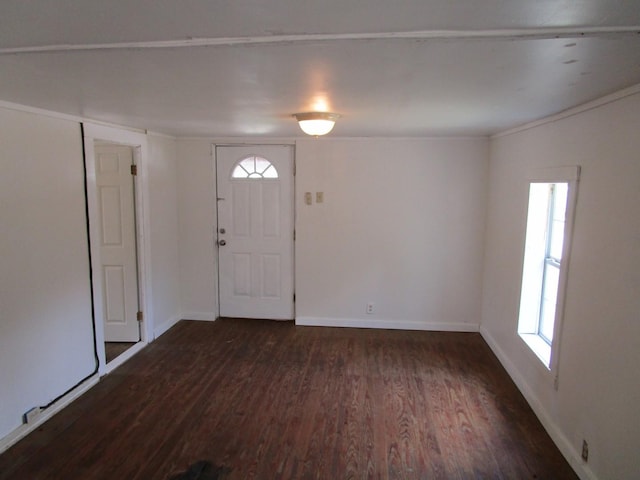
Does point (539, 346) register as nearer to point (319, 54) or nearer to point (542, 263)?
point (542, 263)

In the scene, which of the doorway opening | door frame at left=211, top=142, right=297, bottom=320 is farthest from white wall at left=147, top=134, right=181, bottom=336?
door frame at left=211, top=142, right=297, bottom=320

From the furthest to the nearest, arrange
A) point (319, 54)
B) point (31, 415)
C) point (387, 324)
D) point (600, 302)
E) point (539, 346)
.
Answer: point (387, 324)
point (539, 346)
point (31, 415)
point (600, 302)
point (319, 54)

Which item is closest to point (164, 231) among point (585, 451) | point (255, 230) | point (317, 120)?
point (255, 230)

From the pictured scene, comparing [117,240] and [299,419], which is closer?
[299,419]

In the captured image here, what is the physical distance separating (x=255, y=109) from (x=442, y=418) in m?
2.57

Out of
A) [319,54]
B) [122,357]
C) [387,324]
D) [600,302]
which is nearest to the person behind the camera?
[319,54]

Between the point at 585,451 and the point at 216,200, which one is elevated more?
the point at 216,200

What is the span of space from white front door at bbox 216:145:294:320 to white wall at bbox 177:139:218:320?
0.11 metres

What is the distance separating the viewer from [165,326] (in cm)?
451

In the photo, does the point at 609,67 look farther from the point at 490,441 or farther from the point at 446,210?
the point at 446,210

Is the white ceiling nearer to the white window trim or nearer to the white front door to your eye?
the white window trim

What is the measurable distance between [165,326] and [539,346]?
12.3ft

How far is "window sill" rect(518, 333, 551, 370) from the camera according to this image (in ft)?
9.44

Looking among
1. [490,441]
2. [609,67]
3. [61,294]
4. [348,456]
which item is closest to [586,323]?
[490,441]
